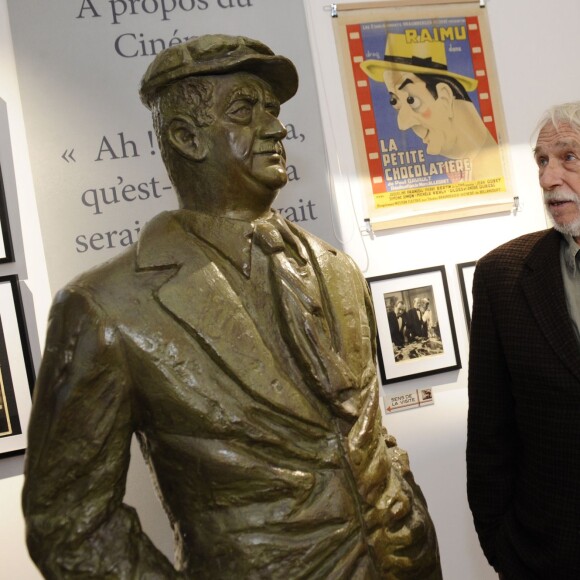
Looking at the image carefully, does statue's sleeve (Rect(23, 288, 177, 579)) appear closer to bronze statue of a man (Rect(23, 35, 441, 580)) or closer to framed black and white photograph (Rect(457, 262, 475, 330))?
bronze statue of a man (Rect(23, 35, 441, 580))

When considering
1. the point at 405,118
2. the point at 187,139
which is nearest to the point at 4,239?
the point at 187,139

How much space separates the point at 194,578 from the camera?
158 centimetres

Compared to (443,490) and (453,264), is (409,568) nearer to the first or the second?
(443,490)

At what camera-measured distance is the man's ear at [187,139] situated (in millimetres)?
1735

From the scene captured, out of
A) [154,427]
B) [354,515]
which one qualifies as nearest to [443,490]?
[354,515]

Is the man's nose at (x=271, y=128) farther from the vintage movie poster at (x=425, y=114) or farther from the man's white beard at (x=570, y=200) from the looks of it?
the vintage movie poster at (x=425, y=114)

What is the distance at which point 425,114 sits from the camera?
287 centimetres

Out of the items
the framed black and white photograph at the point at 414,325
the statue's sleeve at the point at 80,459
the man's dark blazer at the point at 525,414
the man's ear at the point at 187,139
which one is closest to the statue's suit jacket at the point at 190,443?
the statue's sleeve at the point at 80,459

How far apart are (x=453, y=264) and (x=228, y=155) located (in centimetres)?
135

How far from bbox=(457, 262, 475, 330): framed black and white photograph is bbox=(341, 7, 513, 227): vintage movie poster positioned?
18 centimetres

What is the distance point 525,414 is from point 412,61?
1.32 metres

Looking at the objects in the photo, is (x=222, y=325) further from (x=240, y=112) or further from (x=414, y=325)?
(x=414, y=325)

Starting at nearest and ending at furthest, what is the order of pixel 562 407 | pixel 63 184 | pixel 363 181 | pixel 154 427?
pixel 154 427
pixel 562 407
pixel 63 184
pixel 363 181

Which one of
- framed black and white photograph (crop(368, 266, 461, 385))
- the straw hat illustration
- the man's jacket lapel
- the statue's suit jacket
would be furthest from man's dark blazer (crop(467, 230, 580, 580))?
the straw hat illustration
